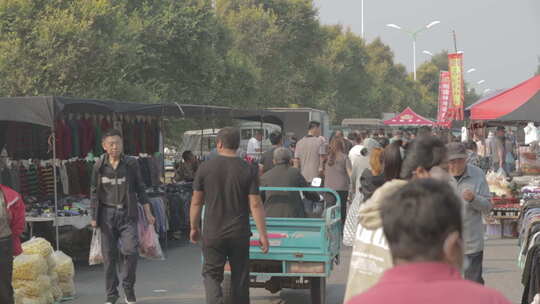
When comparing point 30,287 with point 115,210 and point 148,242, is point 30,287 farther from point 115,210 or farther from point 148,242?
point 148,242

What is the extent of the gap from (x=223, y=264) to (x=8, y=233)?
1884 millimetres

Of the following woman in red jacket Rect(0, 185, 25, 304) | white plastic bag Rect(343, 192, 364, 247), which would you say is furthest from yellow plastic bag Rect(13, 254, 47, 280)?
white plastic bag Rect(343, 192, 364, 247)

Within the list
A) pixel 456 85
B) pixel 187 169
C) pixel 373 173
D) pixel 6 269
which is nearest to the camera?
pixel 373 173

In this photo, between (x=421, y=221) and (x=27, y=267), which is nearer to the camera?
(x=421, y=221)

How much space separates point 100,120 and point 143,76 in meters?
19.9

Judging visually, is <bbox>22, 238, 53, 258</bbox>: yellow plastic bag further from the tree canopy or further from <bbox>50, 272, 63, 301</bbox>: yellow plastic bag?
the tree canopy

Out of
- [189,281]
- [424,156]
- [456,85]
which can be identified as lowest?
[189,281]

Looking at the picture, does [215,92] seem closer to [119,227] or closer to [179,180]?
[179,180]

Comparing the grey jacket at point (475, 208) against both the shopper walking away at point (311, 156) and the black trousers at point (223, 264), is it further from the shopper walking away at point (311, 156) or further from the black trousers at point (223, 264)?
the shopper walking away at point (311, 156)

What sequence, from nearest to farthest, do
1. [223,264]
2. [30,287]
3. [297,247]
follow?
1. [223,264]
2. [297,247]
3. [30,287]

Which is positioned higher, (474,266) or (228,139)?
(228,139)

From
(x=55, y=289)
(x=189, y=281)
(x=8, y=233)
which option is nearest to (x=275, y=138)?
(x=189, y=281)

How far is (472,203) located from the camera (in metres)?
6.60

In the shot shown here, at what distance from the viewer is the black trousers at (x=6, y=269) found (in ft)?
24.3
